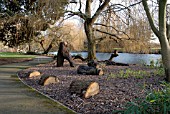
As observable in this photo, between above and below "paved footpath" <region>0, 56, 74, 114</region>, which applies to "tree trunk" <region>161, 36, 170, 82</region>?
above

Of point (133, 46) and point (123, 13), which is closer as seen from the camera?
point (123, 13)

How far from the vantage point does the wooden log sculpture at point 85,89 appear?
5.91 metres

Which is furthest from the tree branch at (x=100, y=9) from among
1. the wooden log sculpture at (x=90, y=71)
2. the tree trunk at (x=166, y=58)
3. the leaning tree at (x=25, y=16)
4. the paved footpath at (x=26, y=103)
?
the paved footpath at (x=26, y=103)

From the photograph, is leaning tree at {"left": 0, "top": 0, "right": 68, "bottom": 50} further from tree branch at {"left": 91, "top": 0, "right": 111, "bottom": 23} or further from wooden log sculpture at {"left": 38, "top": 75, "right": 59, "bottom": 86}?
wooden log sculpture at {"left": 38, "top": 75, "right": 59, "bottom": 86}

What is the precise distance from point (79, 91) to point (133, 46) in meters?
11.8

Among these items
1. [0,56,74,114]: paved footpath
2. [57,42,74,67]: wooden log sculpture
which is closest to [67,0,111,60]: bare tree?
[57,42,74,67]: wooden log sculpture

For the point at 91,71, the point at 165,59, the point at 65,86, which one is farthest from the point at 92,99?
the point at 91,71

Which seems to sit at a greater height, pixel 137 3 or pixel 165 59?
pixel 137 3

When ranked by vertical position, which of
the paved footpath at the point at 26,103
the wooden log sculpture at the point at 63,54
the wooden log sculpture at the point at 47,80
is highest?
the wooden log sculpture at the point at 63,54

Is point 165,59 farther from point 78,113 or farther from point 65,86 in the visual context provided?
point 78,113

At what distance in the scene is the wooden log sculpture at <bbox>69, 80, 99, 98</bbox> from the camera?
19.4ft

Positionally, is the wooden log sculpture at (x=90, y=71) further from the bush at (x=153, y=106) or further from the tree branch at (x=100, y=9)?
the tree branch at (x=100, y=9)

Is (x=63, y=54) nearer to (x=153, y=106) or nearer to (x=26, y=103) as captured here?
(x=26, y=103)

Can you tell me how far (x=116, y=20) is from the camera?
15875mm
